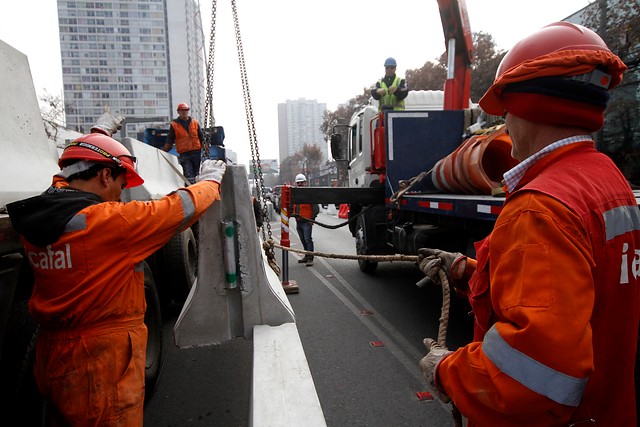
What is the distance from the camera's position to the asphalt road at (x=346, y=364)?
115 inches

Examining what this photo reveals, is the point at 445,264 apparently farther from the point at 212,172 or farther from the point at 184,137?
the point at 184,137

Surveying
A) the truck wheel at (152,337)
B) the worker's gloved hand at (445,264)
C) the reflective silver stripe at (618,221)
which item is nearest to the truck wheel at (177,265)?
the truck wheel at (152,337)

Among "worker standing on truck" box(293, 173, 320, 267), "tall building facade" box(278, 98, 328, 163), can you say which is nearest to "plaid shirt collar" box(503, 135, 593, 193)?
"worker standing on truck" box(293, 173, 320, 267)

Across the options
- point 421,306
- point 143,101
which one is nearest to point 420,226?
point 421,306

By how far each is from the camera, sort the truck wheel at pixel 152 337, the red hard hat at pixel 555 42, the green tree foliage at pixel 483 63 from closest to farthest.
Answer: the red hard hat at pixel 555 42 < the truck wheel at pixel 152 337 < the green tree foliage at pixel 483 63

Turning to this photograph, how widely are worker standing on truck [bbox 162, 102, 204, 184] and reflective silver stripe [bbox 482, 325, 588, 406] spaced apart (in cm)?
619

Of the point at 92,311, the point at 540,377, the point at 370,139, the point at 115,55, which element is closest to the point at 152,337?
the point at 92,311

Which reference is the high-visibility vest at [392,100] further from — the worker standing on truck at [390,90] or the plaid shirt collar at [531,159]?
the plaid shirt collar at [531,159]

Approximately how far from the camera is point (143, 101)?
343 feet

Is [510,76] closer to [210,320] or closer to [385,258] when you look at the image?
[385,258]

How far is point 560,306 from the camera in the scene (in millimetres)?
843

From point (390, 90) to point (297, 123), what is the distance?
78.8 metres

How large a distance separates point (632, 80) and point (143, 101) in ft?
370

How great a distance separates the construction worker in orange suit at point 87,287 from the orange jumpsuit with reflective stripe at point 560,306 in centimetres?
144
